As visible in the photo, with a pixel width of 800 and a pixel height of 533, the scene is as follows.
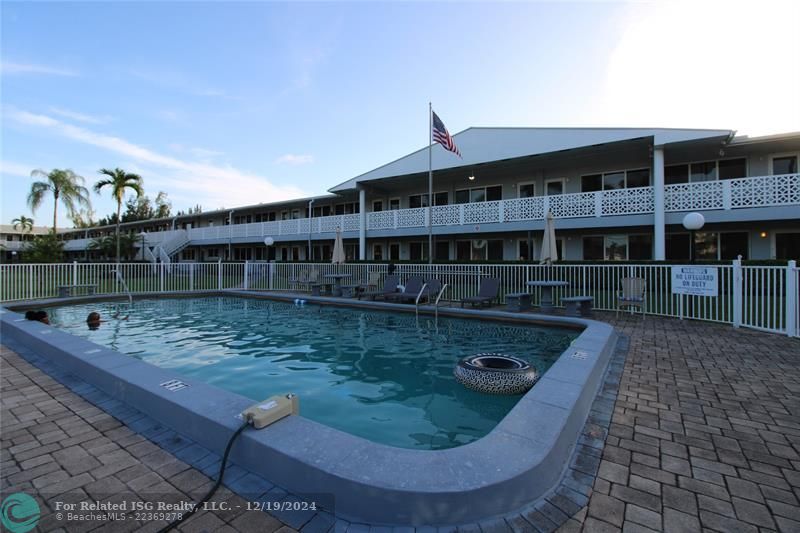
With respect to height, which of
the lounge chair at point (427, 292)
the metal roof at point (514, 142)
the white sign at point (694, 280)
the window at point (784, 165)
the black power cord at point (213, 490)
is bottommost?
the black power cord at point (213, 490)

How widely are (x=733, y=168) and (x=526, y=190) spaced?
847 cm

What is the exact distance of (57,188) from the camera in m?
31.5

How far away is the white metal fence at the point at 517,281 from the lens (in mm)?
7836

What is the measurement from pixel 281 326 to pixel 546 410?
769 cm

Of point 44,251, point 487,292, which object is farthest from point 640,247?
point 44,251

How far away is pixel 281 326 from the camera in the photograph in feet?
30.7

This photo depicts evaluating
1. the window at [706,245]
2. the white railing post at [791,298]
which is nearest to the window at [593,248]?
the window at [706,245]

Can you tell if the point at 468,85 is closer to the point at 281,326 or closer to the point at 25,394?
the point at 281,326

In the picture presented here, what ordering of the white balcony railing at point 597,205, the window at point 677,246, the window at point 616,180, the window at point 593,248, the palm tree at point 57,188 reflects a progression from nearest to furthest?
the white balcony railing at point 597,205 < the window at point 677,246 < the window at point 616,180 < the window at point 593,248 < the palm tree at point 57,188

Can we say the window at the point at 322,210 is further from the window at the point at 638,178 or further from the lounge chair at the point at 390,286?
the window at the point at 638,178

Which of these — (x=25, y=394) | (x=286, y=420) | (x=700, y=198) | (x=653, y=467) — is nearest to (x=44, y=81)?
(x=25, y=394)

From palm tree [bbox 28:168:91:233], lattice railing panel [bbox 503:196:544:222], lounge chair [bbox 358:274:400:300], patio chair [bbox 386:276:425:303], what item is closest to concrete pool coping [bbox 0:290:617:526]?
patio chair [bbox 386:276:425:303]

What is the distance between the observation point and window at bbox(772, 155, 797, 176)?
1433 cm

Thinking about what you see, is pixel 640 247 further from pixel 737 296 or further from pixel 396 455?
pixel 396 455
